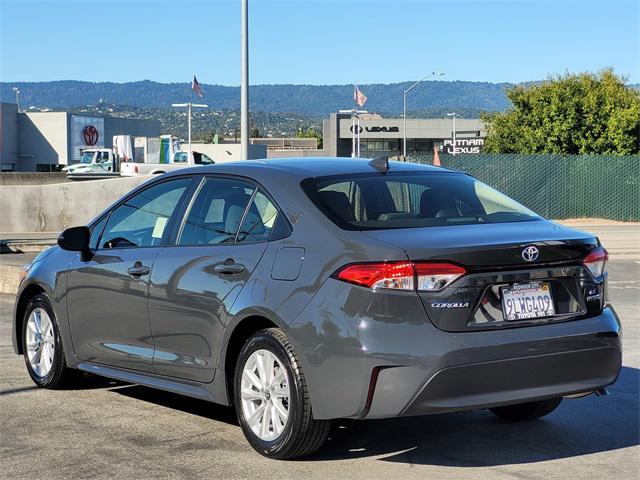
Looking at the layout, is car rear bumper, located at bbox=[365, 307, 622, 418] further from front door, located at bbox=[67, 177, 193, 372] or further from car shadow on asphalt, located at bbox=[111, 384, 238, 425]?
front door, located at bbox=[67, 177, 193, 372]

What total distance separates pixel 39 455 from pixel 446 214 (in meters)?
2.68

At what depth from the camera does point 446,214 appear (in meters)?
5.98

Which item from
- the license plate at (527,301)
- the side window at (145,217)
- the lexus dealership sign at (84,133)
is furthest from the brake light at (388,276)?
the lexus dealership sign at (84,133)

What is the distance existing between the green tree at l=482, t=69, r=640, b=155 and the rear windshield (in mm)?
30225

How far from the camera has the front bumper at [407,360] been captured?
5.14 m

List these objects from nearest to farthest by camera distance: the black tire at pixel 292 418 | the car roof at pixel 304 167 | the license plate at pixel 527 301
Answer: the license plate at pixel 527 301 < the black tire at pixel 292 418 < the car roof at pixel 304 167

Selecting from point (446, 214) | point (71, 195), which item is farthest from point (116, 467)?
point (71, 195)

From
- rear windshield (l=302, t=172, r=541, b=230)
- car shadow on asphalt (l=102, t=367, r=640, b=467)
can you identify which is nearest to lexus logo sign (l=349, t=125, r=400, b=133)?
car shadow on asphalt (l=102, t=367, r=640, b=467)

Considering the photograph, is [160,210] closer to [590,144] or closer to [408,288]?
[408,288]

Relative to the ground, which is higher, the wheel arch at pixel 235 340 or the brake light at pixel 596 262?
the brake light at pixel 596 262

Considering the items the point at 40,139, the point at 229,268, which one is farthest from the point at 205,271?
the point at 40,139

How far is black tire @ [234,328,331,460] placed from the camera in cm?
545

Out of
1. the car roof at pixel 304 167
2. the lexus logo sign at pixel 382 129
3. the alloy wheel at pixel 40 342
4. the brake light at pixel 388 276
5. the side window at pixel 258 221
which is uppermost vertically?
the lexus logo sign at pixel 382 129

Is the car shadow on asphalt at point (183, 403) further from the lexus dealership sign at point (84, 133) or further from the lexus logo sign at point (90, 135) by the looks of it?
the lexus logo sign at point (90, 135)
